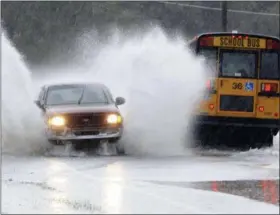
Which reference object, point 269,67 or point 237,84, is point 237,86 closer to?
point 237,84

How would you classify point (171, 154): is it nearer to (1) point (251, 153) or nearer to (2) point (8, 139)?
(1) point (251, 153)

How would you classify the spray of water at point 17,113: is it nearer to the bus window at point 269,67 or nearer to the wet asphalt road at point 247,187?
the bus window at point 269,67

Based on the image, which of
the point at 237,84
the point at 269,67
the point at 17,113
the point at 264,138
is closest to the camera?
the point at 17,113

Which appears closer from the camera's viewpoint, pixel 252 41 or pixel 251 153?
pixel 251 153

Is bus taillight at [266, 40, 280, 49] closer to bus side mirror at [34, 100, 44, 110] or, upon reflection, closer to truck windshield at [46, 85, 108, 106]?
truck windshield at [46, 85, 108, 106]

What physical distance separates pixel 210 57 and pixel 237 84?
82 centimetres

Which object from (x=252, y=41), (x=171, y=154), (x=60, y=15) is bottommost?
(x=171, y=154)

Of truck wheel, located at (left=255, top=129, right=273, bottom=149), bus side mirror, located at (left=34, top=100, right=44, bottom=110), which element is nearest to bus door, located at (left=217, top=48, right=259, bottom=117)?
truck wheel, located at (left=255, top=129, right=273, bottom=149)

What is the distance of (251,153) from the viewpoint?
1426 centimetres

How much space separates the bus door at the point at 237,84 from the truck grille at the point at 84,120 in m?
3.01

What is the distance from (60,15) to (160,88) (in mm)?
33537

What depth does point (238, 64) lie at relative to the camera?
53.0 ft

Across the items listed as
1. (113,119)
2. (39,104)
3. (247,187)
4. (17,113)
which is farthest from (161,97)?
(247,187)

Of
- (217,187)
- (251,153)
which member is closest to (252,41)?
(251,153)
